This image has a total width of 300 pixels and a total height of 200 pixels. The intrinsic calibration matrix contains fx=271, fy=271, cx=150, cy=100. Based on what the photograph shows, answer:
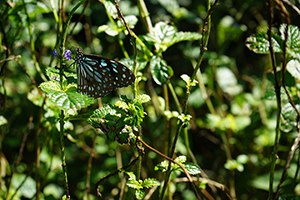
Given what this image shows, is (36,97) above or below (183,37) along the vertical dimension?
below

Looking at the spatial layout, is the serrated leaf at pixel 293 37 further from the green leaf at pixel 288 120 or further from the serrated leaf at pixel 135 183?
the serrated leaf at pixel 135 183

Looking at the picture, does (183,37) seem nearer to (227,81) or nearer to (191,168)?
(191,168)

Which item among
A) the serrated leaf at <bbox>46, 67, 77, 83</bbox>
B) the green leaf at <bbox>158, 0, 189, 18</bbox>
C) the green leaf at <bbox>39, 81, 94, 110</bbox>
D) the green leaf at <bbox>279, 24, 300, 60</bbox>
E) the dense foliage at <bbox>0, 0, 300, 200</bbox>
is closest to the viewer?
the green leaf at <bbox>39, 81, 94, 110</bbox>

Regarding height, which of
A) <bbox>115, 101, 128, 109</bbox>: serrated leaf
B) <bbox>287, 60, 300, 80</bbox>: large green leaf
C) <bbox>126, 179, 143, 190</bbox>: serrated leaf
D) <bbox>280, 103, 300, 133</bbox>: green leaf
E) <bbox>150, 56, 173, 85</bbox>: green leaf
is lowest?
<bbox>126, 179, 143, 190</bbox>: serrated leaf

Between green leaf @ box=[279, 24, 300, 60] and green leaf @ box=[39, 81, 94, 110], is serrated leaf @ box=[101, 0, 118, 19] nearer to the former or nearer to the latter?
green leaf @ box=[39, 81, 94, 110]

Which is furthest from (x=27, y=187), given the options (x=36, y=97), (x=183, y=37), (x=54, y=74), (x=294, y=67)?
(x=294, y=67)

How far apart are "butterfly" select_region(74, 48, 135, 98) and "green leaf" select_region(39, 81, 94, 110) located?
0.24 ft

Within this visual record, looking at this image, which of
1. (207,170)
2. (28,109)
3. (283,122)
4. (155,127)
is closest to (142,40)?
(283,122)

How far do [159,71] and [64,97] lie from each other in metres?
0.47

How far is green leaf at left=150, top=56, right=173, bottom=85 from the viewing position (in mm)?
1167

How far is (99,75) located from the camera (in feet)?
3.56

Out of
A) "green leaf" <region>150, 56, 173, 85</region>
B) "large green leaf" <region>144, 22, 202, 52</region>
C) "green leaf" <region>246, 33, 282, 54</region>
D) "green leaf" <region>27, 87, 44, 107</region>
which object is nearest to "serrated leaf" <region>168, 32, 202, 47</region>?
"large green leaf" <region>144, 22, 202, 52</region>

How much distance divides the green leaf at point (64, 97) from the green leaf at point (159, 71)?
1.21 feet

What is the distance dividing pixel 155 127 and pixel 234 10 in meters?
1.36
